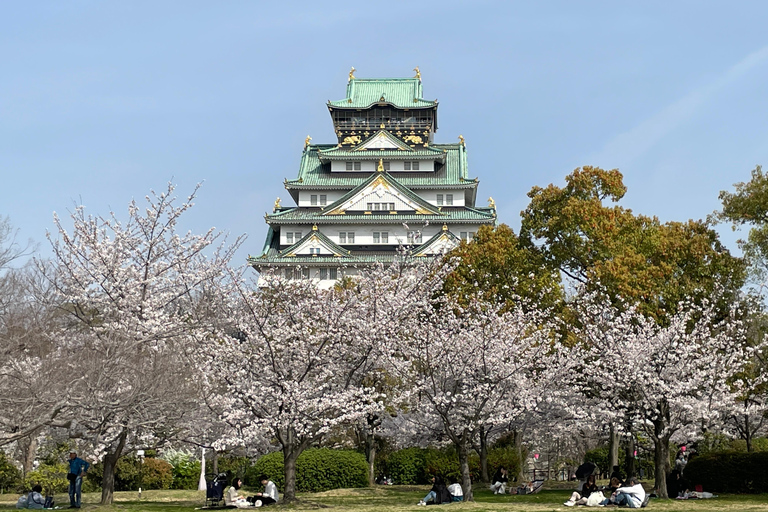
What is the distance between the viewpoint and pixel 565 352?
83.4ft

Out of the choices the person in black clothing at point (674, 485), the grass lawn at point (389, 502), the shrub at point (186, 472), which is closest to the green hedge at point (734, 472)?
the grass lawn at point (389, 502)

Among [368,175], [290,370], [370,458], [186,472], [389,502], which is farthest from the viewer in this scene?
[368,175]

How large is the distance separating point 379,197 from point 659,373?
A: 1709 inches

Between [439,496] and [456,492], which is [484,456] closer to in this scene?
[456,492]

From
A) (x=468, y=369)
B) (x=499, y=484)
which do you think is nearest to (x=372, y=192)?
(x=499, y=484)

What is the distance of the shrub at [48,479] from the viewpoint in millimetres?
23812

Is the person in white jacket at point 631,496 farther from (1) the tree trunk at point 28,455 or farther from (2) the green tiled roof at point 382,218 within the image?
(2) the green tiled roof at point 382,218

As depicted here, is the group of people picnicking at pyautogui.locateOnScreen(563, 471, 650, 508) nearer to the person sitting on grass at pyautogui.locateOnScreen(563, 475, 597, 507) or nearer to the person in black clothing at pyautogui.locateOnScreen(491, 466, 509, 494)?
the person sitting on grass at pyautogui.locateOnScreen(563, 475, 597, 507)

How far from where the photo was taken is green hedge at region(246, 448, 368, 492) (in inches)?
1069

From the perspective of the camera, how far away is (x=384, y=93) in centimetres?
7525

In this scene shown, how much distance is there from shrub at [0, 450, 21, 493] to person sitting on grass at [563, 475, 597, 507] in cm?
1925

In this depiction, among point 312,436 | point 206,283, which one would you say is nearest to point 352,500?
point 312,436

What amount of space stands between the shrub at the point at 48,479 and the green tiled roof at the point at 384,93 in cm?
5248

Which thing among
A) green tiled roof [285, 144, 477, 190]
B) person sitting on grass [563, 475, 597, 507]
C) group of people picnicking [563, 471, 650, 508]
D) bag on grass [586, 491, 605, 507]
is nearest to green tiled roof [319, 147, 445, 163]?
green tiled roof [285, 144, 477, 190]
